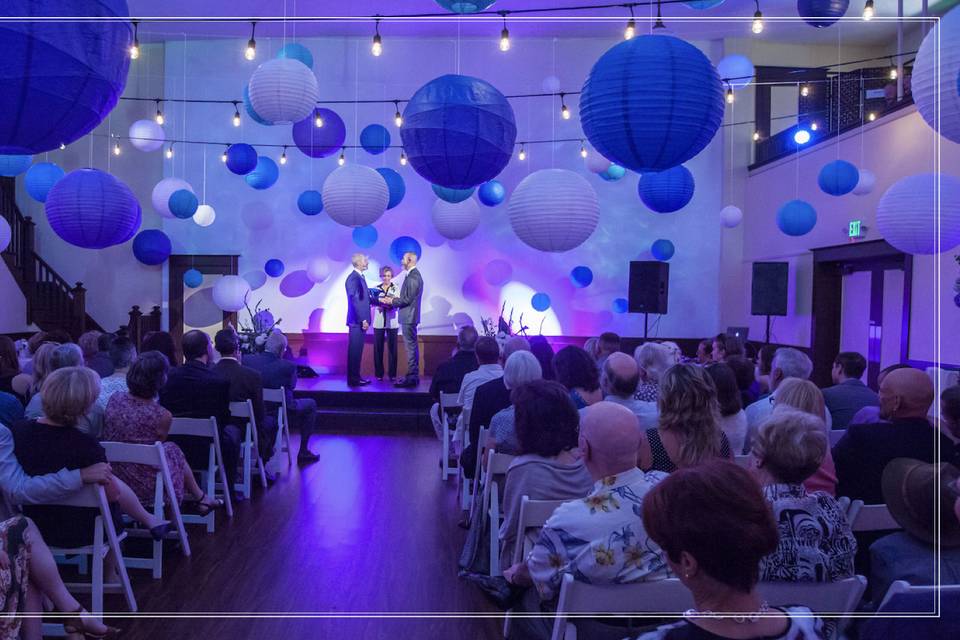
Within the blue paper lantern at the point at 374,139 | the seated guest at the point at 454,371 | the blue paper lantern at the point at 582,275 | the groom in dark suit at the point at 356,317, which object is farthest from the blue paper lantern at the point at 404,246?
the seated guest at the point at 454,371

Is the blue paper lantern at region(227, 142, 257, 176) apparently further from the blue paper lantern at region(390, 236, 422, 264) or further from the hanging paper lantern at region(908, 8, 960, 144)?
the hanging paper lantern at region(908, 8, 960, 144)

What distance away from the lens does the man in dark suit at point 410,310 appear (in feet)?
30.4

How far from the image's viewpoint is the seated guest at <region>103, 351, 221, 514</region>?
3.81 meters

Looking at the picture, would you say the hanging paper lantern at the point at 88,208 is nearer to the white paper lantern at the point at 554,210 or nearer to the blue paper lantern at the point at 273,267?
the white paper lantern at the point at 554,210

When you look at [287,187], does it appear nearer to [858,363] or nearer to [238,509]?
[238,509]

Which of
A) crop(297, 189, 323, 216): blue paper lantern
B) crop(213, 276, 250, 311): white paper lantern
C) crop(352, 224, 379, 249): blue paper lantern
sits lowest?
crop(213, 276, 250, 311): white paper lantern

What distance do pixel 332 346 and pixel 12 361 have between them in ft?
22.4

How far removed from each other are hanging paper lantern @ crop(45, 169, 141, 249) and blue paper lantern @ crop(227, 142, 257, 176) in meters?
3.94

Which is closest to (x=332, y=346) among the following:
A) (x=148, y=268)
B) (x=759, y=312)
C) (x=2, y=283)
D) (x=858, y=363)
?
(x=148, y=268)

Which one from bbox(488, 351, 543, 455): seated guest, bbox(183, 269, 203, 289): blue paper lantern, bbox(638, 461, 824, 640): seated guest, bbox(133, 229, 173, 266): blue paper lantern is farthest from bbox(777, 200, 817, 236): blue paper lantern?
bbox(183, 269, 203, 289): blue paper lantern

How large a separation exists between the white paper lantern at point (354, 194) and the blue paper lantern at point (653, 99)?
9.07 ft

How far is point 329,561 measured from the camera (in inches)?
157

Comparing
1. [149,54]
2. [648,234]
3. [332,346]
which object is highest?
[149,54]

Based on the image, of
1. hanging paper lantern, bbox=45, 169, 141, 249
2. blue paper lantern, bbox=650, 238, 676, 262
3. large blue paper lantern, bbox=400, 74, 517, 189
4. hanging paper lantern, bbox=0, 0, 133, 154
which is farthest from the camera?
blue paper lantern, bbox=650, 238, 676, 262
